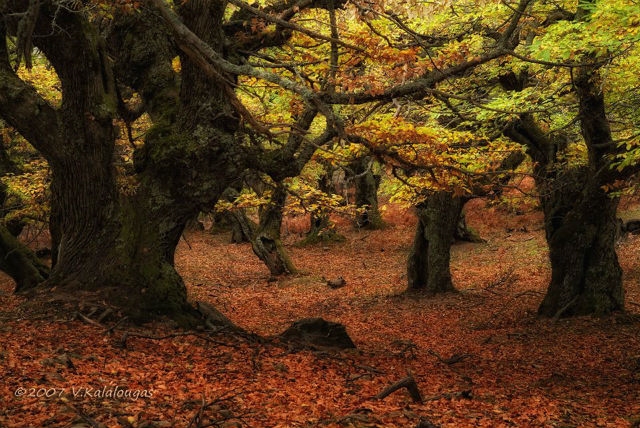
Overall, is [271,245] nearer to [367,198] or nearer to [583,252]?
[367,198]

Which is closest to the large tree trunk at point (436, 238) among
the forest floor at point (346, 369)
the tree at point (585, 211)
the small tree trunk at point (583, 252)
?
the forest floor at point (346, 369)

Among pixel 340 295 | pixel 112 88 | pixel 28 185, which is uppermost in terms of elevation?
pixel 112 88

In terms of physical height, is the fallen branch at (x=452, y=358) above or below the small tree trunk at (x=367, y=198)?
below

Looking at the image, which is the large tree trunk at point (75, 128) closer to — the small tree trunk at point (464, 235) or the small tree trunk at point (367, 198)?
the small tree trunk at point (464, 235)

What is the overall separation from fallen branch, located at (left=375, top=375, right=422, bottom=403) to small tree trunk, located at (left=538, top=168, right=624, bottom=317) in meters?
6.89

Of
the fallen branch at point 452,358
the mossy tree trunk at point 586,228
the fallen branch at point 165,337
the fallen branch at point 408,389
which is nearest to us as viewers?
the fallen branch at point 408,389

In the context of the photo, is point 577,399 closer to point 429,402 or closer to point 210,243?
point 429,402

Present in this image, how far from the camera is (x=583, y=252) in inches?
482

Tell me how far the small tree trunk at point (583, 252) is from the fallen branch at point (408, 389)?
22.6 ft

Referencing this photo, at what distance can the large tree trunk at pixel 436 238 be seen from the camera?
1667 cm

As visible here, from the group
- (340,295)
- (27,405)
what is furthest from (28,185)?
(27,405)

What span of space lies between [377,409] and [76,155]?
6221 mm

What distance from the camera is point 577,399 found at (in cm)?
728

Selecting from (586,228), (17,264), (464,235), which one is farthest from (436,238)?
(17,264)
